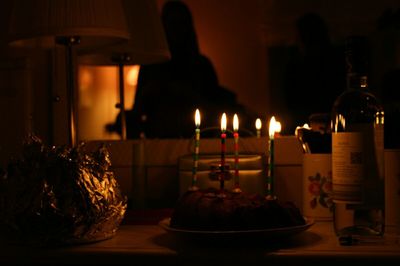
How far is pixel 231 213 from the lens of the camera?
2.57ft

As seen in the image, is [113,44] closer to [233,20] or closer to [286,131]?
[233,20]

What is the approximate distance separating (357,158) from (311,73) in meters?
0.42

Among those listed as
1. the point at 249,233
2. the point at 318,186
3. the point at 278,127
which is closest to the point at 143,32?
the point at 278,127

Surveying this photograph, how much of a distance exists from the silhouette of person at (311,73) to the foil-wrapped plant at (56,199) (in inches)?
20.9

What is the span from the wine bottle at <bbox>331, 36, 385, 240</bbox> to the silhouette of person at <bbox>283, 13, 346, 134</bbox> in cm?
34

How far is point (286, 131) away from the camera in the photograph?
1231 mm

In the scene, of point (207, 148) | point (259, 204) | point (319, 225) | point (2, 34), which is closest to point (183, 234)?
point (259, 204)

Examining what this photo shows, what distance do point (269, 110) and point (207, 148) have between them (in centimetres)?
17

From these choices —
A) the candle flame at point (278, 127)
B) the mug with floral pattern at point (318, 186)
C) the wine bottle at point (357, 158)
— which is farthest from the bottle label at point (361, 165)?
the candle flame at point (278, 127)

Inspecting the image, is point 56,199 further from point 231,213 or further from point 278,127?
point 278,127

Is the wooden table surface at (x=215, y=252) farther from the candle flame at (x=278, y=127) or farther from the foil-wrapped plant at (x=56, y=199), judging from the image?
the candle flame at (x=278, y=127)

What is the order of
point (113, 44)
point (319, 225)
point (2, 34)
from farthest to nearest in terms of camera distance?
point (2, 34) → point (113, 44) → point (319, 225)

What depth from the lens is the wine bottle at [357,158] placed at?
82cm

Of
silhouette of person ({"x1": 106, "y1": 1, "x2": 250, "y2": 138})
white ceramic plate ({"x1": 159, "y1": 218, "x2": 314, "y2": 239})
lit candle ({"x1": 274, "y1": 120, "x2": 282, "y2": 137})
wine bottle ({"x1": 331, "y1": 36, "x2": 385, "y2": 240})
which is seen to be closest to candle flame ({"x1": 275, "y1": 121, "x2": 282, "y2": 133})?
lit candle ({"x1": 274, "y1": 120, "x2": 282, "y2": 137})
